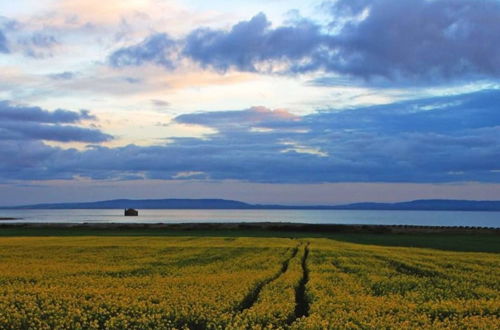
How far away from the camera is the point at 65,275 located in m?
25.2

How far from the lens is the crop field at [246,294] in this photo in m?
15.3

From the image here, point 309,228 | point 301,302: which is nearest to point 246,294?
point 301,302

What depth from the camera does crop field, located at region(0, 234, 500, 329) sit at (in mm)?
15305

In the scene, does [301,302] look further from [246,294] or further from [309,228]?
[309,228]

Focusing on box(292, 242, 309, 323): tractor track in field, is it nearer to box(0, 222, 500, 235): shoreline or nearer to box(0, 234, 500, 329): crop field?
box(0, 234, 500, 329): crop field

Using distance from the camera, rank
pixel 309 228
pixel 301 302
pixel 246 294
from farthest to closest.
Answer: pixel 309 228 < pixel 301 302 < pixel 246 294

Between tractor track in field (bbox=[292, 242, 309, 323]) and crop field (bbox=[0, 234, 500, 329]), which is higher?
crop field (bbox=[0, 234, 500, 329])

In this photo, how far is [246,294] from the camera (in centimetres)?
1931

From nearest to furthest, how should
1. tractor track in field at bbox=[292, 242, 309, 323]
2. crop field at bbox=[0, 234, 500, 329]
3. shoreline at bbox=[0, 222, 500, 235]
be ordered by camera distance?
crop field at bbox=[0, 234, 500, 329] → tractor track in field at bbox=[292, 242, 309, 323] → shoreline at bbox=[0, 222, 500, 235]

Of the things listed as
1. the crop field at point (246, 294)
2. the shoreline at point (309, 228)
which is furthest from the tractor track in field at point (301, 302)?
the shoreline at point (309, 228)

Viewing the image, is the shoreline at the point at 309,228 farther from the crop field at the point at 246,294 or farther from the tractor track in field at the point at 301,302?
the tractor track in field at the point at 301,302

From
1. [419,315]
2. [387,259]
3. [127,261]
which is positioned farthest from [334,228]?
[419,315]

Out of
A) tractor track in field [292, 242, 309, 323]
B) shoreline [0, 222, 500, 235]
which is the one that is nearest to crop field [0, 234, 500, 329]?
tractor track in field [292, 242, 309, 323]

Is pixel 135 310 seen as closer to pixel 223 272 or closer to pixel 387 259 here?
pixel 223 272
